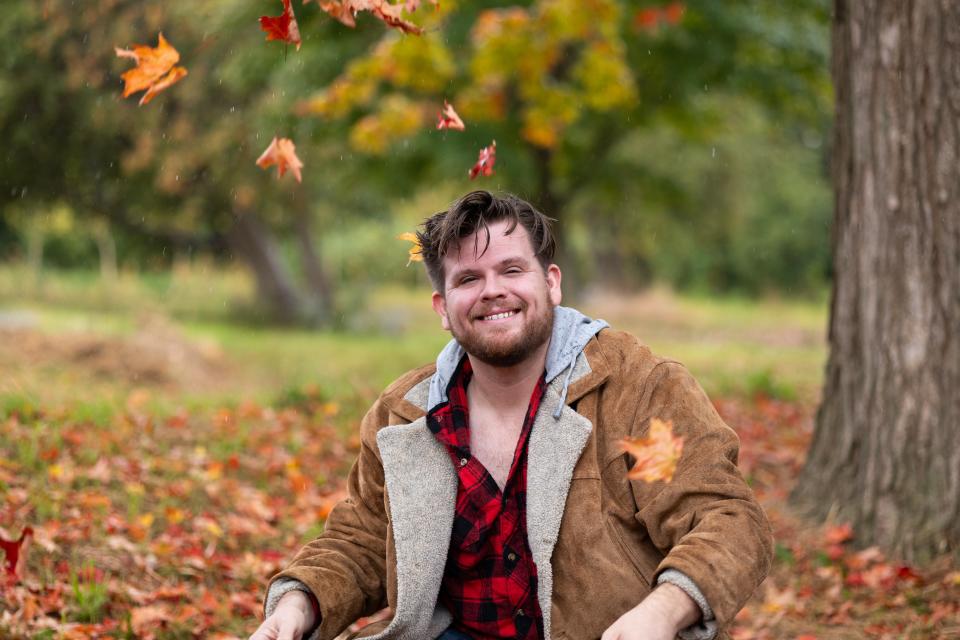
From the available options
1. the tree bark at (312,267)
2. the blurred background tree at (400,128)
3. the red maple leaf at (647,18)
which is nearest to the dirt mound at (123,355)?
the blurred background tree at (400,128)

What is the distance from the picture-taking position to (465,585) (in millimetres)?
2865

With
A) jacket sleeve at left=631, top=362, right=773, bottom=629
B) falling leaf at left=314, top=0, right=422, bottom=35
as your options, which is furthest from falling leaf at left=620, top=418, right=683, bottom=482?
falling leaf at left=314, top=0, right=422, bottom=35

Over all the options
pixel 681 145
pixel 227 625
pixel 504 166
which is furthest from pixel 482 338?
pixel 681 145

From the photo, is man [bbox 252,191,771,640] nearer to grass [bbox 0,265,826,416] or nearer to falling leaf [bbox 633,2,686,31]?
grass [bbox 0,265,826,416]

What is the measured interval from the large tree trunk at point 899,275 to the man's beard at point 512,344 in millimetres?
2455

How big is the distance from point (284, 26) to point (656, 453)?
194 centimetres

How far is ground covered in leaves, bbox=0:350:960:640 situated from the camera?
3.97 metres

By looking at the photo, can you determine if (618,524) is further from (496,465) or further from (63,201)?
(63,201)

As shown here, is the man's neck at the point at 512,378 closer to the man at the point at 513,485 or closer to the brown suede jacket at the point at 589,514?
the man at the point at 513,485

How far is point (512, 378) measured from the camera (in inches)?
115

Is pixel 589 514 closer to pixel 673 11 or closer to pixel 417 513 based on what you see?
pixel 417 513

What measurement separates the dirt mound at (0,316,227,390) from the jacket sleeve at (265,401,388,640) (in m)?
7.29

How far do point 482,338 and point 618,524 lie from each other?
25.4 inches

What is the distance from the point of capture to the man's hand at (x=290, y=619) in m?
2.63
